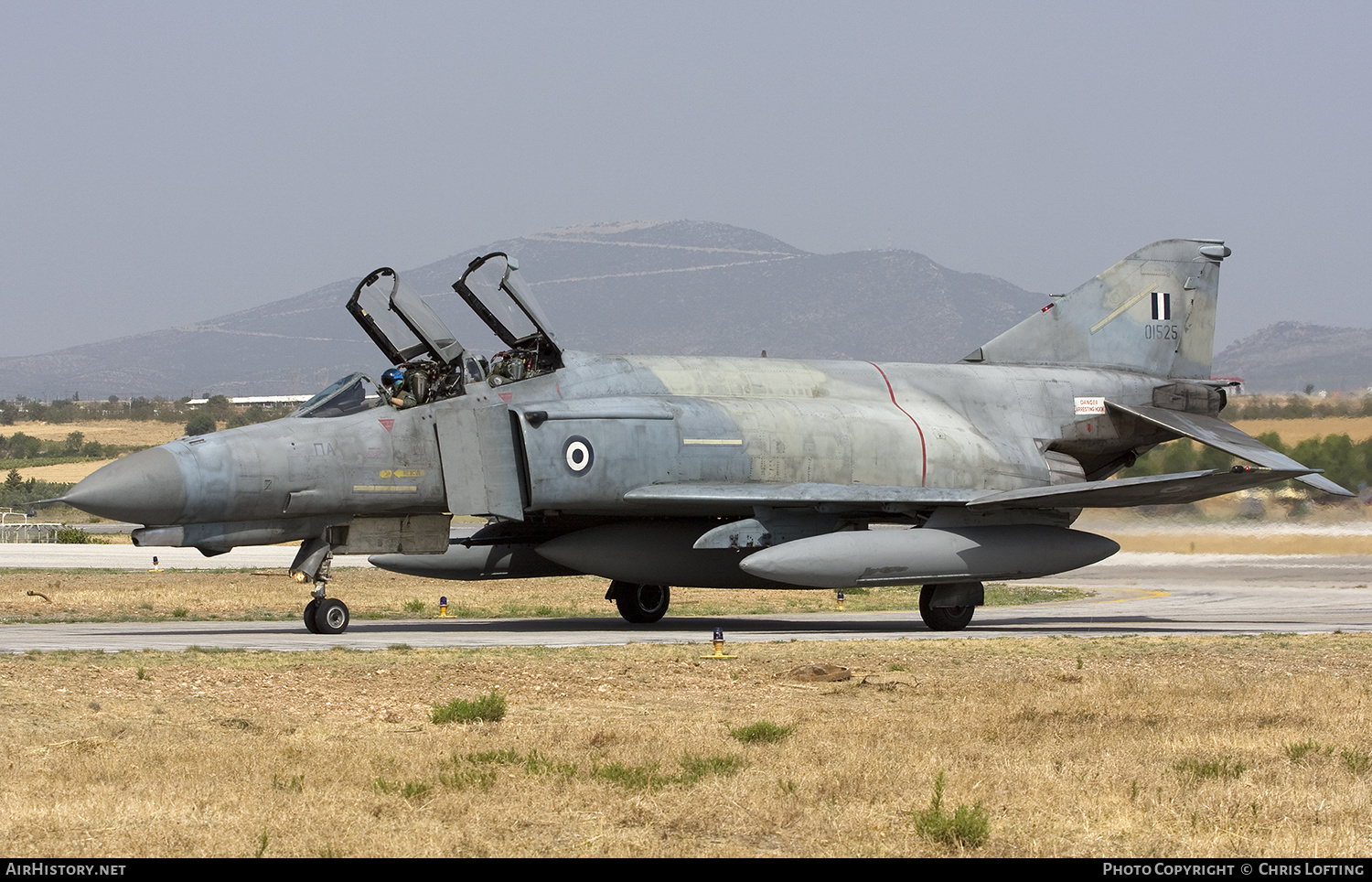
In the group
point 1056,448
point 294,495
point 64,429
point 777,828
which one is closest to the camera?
point 777,828

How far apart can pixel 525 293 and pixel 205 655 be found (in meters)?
6.68

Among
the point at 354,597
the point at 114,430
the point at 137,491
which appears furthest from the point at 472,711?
the point at 114,430

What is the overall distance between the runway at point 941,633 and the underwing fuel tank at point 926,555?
80 centimetres

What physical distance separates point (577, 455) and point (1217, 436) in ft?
36.3

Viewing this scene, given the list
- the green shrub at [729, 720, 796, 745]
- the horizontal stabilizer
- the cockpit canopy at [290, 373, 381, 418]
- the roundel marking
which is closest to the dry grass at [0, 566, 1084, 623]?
the cockpit canopy at [290, 373, 381, 418]

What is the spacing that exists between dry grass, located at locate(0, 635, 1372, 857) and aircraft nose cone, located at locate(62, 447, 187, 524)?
2.10m

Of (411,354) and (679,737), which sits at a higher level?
(411,354)

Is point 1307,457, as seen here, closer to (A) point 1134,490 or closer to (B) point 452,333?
(A) point 1134,490

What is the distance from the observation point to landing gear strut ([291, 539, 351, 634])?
59.3ft

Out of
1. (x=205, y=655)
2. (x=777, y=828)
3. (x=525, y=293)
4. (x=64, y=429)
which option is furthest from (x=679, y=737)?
(x=64, y=429)

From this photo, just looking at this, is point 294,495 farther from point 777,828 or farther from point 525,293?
point 777,828

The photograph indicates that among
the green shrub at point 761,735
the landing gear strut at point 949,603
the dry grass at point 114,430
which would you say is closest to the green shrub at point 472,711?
the green shrub at point 761,735

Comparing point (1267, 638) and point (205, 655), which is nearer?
point (205, 655)

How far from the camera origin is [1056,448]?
23359 mm
